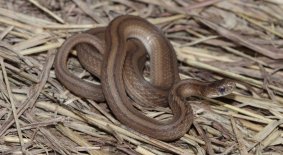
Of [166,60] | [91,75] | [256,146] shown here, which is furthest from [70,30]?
[256,146]

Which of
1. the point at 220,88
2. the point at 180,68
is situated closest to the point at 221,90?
the point at 220,88

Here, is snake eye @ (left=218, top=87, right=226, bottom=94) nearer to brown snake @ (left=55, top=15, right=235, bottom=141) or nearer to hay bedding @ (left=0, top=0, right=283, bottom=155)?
brown snake @ (left=55, top=15, right=235, bottom=141)

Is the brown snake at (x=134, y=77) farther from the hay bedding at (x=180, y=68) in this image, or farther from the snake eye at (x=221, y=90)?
the hay bedding at (x=180, y=68)

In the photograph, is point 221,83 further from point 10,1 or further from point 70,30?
point 10,1

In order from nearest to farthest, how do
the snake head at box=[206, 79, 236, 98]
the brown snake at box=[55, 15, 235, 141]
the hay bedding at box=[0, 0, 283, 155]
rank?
the hay bedding at box=[0, 0, 283, 155]
the brown snake at box=[55, 15, 235, 141]
the snake head at box=[206, 79, 236, 98]

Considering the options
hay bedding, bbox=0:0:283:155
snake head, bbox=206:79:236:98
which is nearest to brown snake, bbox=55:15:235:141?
snake head, bbox=206:79:236:98

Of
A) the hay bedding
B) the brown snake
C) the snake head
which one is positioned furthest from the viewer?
the snake head

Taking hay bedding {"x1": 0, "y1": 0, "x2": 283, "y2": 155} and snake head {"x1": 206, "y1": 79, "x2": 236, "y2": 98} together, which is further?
snake head {"x1": 206, "y1": 79, "x2": 236, "y2": 98}

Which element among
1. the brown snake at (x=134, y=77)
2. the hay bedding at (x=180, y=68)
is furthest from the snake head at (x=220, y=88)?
the hay bedding at (x=180, y=68)
